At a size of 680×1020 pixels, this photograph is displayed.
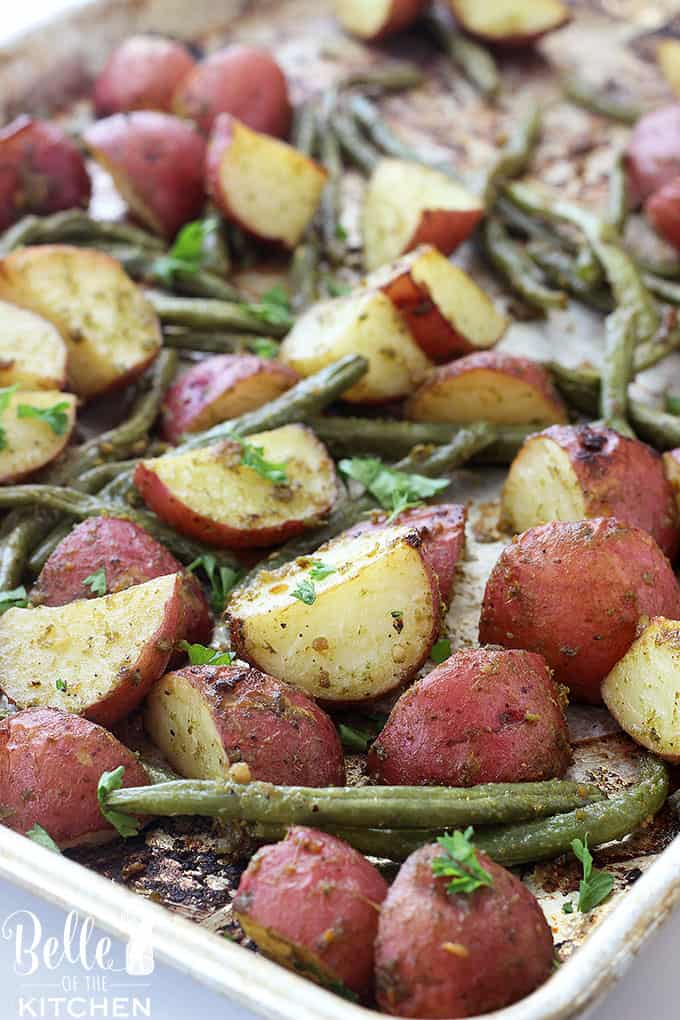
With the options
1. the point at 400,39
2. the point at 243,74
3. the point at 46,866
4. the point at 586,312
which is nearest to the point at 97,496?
the point at 46,866

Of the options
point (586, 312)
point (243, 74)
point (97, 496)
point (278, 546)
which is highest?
point (243, 74)

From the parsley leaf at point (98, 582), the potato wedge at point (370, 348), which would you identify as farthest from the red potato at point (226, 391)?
the parsley leaf at point (98, 582)

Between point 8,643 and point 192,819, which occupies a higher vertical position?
point 8,643

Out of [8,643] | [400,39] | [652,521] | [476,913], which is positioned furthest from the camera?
[400,39]

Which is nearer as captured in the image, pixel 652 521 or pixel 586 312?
pixel 652 521

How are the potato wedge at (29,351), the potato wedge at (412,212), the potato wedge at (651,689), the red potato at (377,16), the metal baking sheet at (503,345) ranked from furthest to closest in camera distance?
the red potato at (377,16) < the potato wedge at (412,212) < the potato wedge at (29,351) < the potato wedge at (651,689) < the metal baking sheet at (503,345)

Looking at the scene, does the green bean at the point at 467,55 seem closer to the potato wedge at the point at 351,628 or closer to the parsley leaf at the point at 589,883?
the potato wedge at the point at 351,628

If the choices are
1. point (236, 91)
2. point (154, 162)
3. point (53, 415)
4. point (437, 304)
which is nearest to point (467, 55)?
point (236, 91)

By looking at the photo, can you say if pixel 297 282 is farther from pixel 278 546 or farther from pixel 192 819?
pixel 192 819
